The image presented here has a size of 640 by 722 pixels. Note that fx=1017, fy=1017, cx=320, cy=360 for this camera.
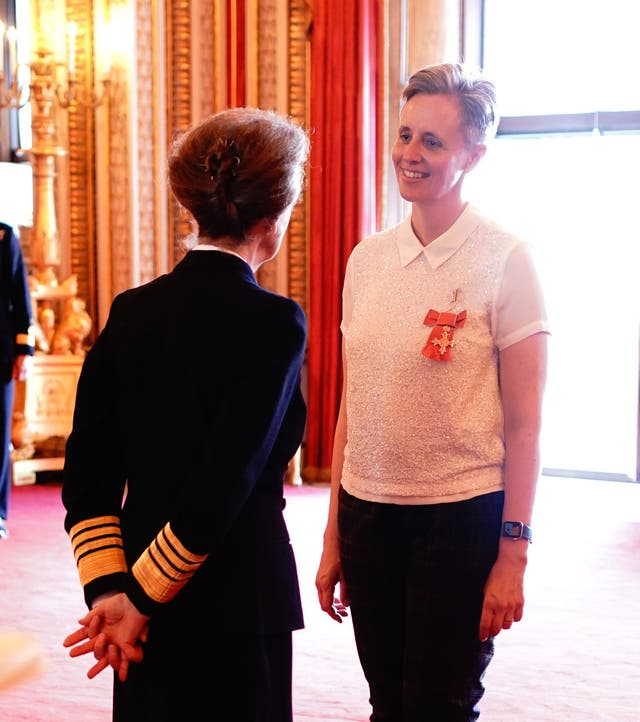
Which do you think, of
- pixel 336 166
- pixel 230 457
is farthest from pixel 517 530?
pixel 336 166

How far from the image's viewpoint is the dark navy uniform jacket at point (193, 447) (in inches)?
57.4

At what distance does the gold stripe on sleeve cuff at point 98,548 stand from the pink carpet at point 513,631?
540 millimetres

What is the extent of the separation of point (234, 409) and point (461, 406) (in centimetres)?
52

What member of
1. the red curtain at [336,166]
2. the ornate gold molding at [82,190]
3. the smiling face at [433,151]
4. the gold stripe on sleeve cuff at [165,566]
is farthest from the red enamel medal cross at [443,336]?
the ornate gold molding at [82,190]

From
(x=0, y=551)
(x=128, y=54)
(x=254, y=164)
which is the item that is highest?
(x=128, y=54)

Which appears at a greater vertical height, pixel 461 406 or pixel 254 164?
pixel 254 164

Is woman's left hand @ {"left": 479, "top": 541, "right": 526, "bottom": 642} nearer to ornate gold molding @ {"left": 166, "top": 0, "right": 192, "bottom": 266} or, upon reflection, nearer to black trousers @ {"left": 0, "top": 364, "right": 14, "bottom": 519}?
black trousers @ {"left": 0, "top": 364, "right": 14, "bottom": 519}

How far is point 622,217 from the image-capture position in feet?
20.8

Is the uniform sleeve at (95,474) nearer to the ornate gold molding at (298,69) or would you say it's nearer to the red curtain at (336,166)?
the red curtain at (336,166)

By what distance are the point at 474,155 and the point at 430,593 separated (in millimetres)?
812

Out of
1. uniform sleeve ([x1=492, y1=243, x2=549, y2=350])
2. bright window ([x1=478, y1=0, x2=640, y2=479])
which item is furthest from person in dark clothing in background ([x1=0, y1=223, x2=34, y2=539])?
uniform sleeve ([x1=492, y1=243, x2=549, y2=350])

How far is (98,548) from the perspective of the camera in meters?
1.57

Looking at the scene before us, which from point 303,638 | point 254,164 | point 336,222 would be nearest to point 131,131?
point 336,222

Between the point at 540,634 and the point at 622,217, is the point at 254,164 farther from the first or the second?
the point at 622,217
